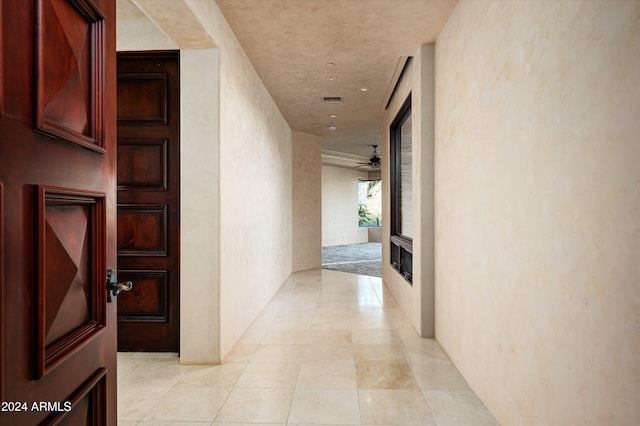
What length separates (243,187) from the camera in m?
3.74

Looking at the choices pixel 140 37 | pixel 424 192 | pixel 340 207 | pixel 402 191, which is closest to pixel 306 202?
pixel 402 191

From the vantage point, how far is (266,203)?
5.08m

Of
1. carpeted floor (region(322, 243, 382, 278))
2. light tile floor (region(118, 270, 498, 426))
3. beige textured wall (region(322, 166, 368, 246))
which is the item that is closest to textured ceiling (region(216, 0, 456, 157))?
light tile floor (region(118, 270, 498, 426))

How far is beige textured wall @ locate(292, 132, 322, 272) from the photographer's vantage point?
7.77 meters

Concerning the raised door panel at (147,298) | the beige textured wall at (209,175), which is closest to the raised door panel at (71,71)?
the beige textured wall at (209,175)

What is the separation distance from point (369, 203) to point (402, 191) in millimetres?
10111

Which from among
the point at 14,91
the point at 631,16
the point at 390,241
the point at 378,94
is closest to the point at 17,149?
the point at 14,91

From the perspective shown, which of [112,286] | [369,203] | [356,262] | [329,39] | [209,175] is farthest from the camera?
[369,203]

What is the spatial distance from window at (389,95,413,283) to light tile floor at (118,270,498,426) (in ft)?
3.58

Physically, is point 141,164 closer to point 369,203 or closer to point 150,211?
point 150,211

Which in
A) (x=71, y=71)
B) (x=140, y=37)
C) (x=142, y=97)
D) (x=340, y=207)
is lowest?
(x=340, y=207)

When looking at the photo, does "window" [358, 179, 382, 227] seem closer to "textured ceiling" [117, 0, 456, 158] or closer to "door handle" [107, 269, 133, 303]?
"textured ceiling" [117, 0, 456, 158]

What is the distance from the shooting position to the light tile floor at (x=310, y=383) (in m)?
2.18

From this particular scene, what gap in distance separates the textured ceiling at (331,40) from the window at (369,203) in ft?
32.3
